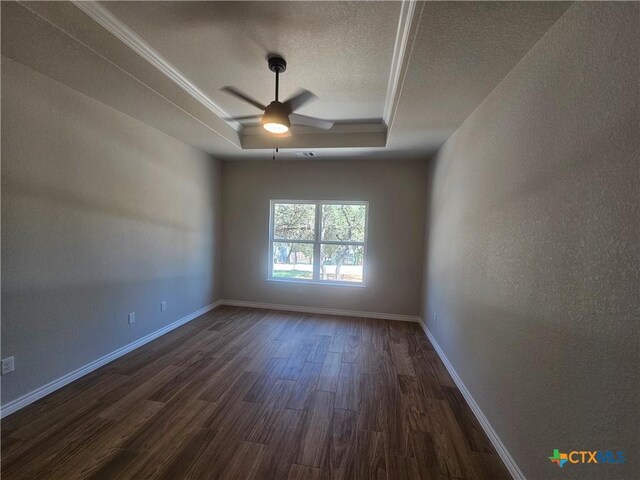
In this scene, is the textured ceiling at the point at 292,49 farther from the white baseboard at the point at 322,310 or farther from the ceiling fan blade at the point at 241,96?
the white baseboard at the point at 322,310

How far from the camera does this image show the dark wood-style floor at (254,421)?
1544 mm

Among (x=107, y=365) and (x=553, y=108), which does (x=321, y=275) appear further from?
(x=553, y=108)

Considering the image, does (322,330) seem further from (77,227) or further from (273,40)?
(273,40)

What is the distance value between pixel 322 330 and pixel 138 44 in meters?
3.50

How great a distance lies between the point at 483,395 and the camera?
6.35 ft

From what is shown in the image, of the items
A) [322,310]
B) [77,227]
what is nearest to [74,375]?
[77,227]

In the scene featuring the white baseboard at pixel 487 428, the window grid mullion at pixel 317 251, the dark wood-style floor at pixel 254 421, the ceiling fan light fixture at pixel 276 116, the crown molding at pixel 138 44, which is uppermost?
the crown molding at pixel 138 44

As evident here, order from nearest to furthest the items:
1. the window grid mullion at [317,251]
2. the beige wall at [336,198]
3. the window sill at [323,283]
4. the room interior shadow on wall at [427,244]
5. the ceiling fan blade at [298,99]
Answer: the ceiling fan blade at [298,99] → the room interior shadow on wall at [427,244] → the beige wall at [336,198] → the window sill at [323,283] → the window grid mullion at [317,251]

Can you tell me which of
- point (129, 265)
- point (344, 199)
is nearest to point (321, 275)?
point (344, 199)

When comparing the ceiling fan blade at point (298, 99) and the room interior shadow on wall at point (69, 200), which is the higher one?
the ceiling fan blade at point (298, 99)

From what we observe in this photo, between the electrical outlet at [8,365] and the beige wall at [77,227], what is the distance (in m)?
0.03

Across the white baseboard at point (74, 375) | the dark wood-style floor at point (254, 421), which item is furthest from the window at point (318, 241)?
the white baseboard at point (74, 375)

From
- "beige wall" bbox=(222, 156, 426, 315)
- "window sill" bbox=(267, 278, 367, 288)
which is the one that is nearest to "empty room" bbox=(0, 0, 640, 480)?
"beige wall" bbox=(222, 156, 426, 315)

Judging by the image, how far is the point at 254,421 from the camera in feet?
6.24
